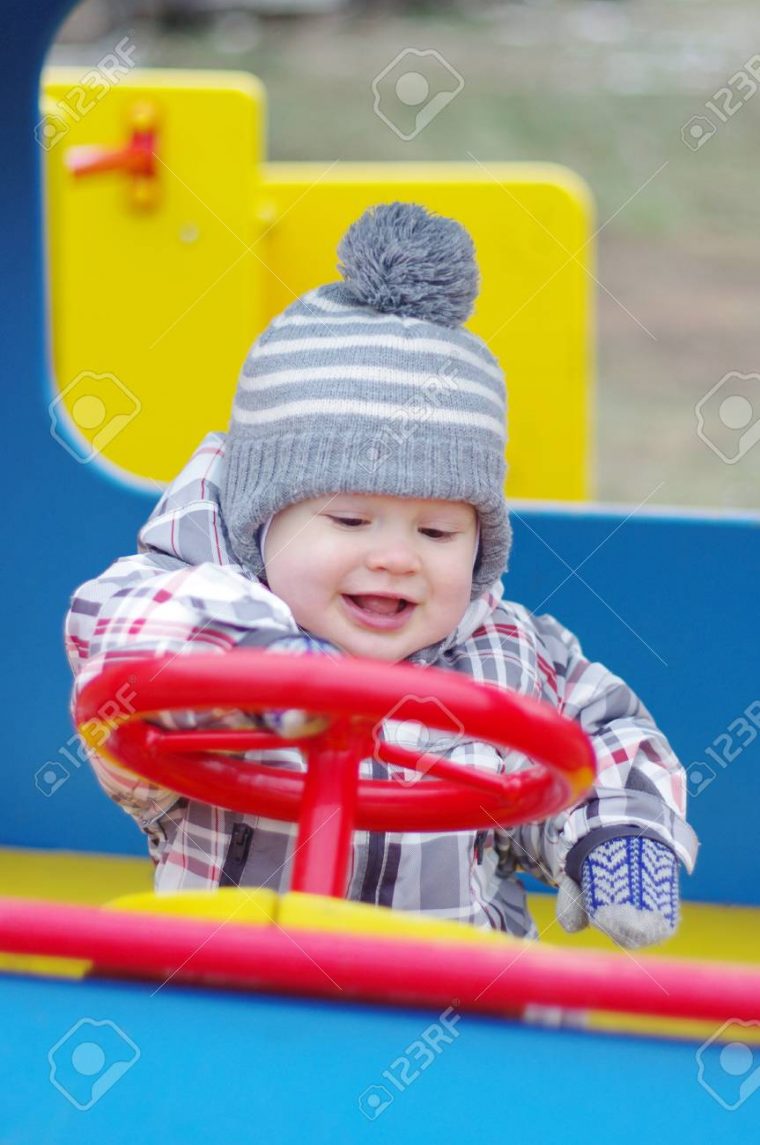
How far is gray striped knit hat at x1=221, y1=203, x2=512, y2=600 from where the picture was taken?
133 cm

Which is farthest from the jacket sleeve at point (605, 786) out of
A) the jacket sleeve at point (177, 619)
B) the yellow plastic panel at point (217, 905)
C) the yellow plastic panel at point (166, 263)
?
the yellow plastic panel at point (166, 263)

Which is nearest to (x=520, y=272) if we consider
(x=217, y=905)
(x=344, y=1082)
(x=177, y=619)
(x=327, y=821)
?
(x=177, y=619)

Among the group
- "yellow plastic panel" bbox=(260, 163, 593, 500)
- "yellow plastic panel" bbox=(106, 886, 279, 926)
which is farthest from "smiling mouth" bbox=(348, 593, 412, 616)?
"yellow plastic panel" bbox=(260, 163, 593, 500)

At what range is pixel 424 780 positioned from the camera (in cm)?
133

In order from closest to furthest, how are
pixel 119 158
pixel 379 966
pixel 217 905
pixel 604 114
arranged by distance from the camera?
1. pixel 379 966
2. pixel 217 905
3. pixel 119 158
4. pixel 604 114

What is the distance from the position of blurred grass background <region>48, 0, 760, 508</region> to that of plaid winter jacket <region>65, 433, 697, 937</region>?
14.1ft

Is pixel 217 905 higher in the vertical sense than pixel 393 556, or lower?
lower

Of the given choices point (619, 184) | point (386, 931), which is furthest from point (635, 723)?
point (619, 184)

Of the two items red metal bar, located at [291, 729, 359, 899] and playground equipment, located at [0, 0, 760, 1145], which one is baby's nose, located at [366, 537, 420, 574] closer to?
red metal bar, located at [291, 729, 359, 899]

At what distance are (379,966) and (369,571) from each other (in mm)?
503

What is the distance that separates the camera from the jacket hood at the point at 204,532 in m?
1.39

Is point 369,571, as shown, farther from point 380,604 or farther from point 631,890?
point 631,890

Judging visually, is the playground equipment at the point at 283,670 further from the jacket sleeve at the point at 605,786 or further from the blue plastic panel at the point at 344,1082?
the jacket sleeve at the point at 605,786

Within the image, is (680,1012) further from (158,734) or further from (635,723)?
(635,723)
